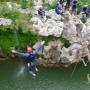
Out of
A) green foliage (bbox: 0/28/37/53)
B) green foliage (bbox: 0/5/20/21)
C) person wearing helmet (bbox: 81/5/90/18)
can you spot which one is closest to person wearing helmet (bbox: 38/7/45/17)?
green foliage (bbox: 0/28/37/53)

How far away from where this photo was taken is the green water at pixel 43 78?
1208 inches

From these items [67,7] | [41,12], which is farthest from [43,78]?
[67,7]

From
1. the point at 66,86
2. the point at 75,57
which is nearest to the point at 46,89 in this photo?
the point at 66,86

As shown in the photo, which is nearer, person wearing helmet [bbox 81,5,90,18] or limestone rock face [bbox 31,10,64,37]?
limestone rock face [bbox 31,10,64,37]

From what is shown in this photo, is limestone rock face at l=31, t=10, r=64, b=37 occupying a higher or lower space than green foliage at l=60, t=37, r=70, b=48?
higher

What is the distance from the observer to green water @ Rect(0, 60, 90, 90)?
101 ft

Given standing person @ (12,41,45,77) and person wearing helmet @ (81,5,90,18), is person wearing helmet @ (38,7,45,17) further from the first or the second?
standing person @ (12,41,45,77)

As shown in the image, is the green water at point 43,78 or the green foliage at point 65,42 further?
the green foliage at point 65,42

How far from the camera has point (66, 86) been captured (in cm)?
3084

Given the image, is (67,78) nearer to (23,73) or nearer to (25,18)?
(23,73)

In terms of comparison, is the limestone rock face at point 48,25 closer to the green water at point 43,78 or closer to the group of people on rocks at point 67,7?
the group of people on rocks at point 67,7

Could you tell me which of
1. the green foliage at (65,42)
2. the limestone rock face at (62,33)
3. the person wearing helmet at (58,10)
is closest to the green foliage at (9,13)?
the limestone rock face at (62,33)

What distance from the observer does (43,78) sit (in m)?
31.7

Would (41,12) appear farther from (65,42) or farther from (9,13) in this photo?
(65,42)
